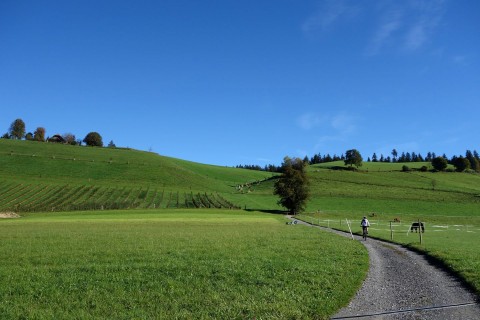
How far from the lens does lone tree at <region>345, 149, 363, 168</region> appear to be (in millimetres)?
188250

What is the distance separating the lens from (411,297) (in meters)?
13.2

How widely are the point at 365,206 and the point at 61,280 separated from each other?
97.9 meters

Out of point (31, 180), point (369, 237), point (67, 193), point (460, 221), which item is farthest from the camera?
point (31, 180)

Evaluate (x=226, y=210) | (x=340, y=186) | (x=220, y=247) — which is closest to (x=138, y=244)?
(x=220, y=247)

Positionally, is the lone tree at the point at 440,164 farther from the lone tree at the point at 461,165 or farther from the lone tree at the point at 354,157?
the lone tree at the point at 354,157

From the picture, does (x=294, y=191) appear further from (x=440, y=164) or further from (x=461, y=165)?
(x=461, y=165)

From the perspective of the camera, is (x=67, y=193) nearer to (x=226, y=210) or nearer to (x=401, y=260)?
(x=226, y=210)

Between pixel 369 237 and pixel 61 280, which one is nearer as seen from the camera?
pixel 61 280

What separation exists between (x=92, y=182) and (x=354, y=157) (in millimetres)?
121359

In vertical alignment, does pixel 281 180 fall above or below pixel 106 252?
above

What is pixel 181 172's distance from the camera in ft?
502

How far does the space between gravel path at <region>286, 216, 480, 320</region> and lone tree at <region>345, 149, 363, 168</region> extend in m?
175

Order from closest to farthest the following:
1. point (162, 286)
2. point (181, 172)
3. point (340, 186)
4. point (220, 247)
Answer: point (162, 286) → point (220, 247) → point (340, 186) → point (181, 172)

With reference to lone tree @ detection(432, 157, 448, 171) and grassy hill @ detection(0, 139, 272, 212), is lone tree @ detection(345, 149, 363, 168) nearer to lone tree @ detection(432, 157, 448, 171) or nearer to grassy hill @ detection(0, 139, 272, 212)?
lone tree @ detection(432, 157, 448, 171)
